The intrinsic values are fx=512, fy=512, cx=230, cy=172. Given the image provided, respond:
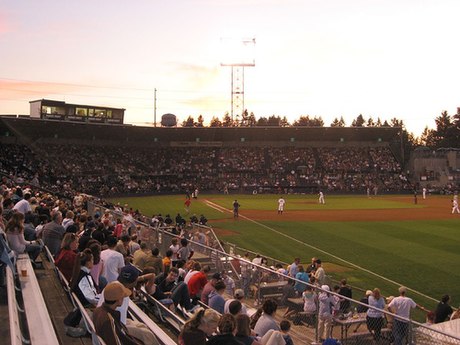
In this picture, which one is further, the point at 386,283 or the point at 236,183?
the point at 236,183

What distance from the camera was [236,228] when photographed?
113 feet

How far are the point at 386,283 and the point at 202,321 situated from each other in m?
15.4

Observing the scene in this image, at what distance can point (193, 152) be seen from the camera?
7775 centimetres

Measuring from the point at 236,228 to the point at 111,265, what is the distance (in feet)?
83.5

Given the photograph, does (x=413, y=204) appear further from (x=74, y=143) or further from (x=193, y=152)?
(x=74, y=143)

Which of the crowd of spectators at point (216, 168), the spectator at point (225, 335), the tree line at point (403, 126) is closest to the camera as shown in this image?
the spectator at point (225, 335)

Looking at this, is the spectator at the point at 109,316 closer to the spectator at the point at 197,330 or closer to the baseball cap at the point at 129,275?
the spectator at the point at 197,330

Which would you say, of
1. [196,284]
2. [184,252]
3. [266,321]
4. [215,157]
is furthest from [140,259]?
[215,157]

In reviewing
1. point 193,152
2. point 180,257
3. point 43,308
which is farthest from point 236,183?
point 43,308

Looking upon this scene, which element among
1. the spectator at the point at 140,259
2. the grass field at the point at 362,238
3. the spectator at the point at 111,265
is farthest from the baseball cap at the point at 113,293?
the grass field at the point at 362,238

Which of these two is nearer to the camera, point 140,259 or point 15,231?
point 15,231

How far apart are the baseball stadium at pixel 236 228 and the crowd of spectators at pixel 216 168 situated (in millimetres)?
283

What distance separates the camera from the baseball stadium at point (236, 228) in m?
7.96

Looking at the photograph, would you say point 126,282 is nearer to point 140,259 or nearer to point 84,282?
point 84,282
